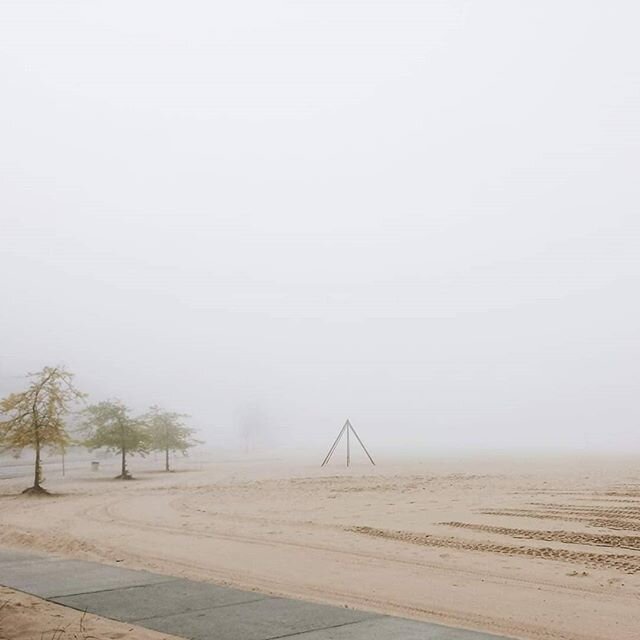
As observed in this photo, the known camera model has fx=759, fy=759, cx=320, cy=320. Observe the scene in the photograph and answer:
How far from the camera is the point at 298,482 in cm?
3184

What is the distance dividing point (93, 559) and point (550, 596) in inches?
299

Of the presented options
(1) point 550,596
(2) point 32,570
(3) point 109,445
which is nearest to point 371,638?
(1) point 550,596

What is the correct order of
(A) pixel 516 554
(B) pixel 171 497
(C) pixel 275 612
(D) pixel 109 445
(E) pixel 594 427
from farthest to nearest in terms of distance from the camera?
(E) pixel 594 427 < (D) pixel 109 445 < (B) pixel 171 497 < (A) pixel 516 554 < (C) pixel 275 612

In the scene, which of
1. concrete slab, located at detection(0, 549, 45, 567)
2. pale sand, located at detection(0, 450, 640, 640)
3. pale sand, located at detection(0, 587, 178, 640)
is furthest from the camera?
concrete slab, located at detection(0, 549, 45, 567)

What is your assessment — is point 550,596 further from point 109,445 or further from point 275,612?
point 109,445

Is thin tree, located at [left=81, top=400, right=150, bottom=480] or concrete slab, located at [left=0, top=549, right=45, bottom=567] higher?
thin tree, located at [left=81, top=400, right=150, bottom=480]

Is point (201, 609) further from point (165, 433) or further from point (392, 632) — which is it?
point (165, 433)

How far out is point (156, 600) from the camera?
8727mm

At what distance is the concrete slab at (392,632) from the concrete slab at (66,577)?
367 cm

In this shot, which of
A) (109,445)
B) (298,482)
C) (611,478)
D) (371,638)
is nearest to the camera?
(371,638)

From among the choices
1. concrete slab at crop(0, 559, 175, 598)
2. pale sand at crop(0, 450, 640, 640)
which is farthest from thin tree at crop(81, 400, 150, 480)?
concrete slab at crop(0, 559, 175, 598)

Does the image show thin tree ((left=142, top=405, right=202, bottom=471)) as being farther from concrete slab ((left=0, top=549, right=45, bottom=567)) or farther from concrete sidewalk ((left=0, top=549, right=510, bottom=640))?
concrete sidewalk ((left=0, top=549, right=510, bottom=640))

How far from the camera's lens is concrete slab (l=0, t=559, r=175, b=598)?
9523 mm

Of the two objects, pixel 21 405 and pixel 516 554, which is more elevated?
pixel 21 405
